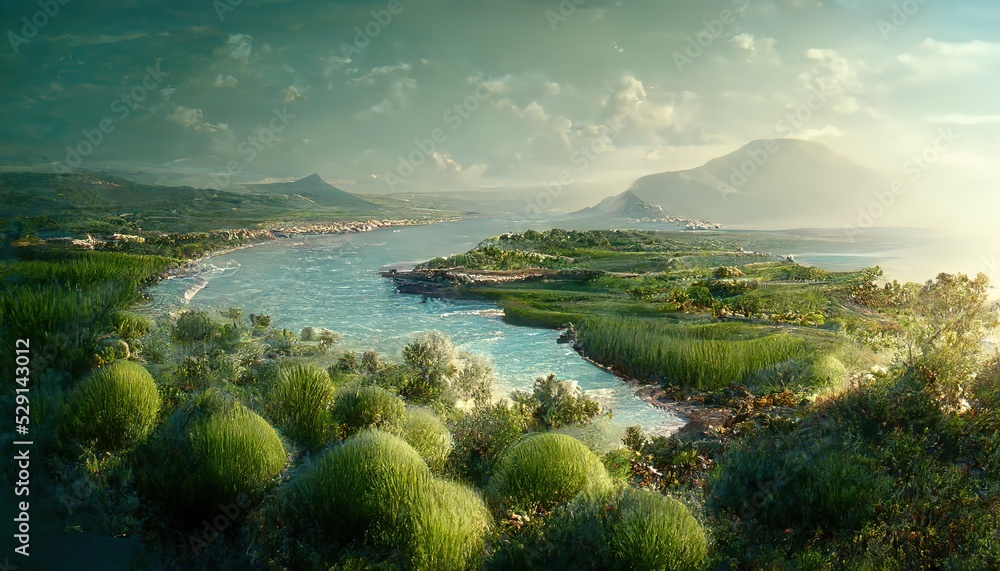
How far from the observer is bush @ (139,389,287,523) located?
7176 mm

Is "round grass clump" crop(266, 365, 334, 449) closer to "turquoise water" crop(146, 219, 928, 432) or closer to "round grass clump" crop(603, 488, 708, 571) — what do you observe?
"turquoise water" crop(146, 219, 928, 432)

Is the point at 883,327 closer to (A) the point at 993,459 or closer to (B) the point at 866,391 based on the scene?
(B) the point at 866,391

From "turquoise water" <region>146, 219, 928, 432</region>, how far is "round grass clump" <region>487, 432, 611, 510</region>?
3.78 meters

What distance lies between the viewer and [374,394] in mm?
9242

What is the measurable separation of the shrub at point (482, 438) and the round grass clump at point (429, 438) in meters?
0.26

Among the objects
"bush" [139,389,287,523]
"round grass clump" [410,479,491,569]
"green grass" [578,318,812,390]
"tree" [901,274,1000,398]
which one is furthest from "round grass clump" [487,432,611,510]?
"green grass" [578,318,812,390]

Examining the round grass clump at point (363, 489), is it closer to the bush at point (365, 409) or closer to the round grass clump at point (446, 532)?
the round grass clump at point (446, 532)

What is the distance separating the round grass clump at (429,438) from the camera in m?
7.74

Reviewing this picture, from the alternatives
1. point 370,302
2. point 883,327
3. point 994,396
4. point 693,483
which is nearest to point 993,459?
point 994,396

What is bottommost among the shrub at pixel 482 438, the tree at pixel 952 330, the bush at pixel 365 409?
the shrub at pixel 482 438

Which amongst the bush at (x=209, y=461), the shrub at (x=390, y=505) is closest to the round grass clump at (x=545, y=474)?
the shrub at (x=390, y=505)

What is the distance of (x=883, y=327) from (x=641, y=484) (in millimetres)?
11526

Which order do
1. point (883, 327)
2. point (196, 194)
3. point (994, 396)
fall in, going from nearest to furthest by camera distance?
point (994, 396)
point (883, 327)
point (196, 194)

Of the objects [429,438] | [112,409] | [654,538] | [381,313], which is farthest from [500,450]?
[381,313]
